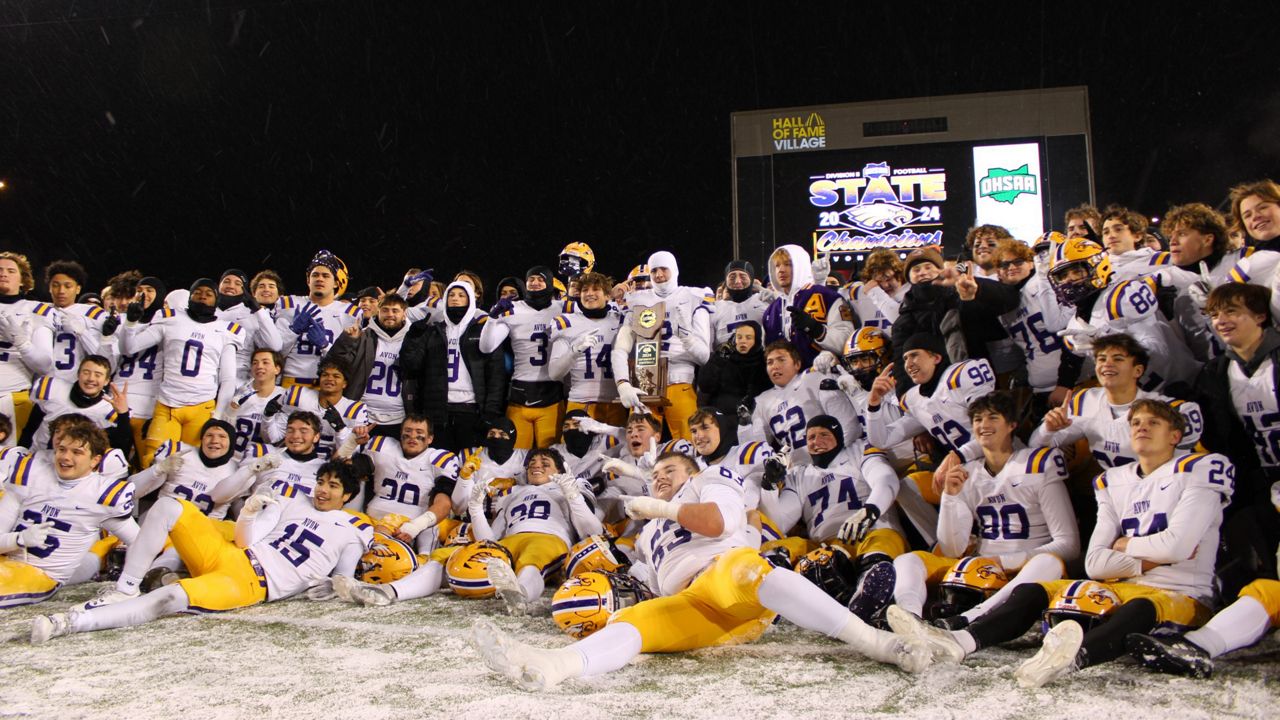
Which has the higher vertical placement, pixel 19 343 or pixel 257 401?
pixel 19 343

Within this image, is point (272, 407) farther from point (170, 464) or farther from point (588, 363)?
point (588, 363)

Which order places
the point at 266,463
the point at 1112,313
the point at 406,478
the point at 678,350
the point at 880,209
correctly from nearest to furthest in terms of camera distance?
the point at 1112,313, the point at 266,463, the point at 406,478, the point at 678,350, the point at 880,209

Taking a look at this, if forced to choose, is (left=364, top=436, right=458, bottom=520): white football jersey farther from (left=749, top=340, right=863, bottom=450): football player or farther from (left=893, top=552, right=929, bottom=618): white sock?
(left=893, top=552, right=929, bottom=618): white sock

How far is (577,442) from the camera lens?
5.62 metres

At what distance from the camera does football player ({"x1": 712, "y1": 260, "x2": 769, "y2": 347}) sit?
6297 millimetres

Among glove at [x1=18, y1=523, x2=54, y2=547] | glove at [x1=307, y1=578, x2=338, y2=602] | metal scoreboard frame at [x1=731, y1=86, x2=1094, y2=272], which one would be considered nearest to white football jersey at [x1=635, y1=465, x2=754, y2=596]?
glove at [x1=307, y1=578, x2=338, y2=602]

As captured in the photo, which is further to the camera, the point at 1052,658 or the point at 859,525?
the point at 859,525

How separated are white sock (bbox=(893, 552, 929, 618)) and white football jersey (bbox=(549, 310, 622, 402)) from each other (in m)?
2.70

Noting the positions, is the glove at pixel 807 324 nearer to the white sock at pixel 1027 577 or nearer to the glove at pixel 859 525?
the glove at pixel 859 525

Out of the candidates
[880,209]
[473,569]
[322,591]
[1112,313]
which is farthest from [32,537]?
[880,209]

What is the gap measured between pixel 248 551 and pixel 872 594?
2.88 m

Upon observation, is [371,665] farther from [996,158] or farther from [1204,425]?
[996,158]

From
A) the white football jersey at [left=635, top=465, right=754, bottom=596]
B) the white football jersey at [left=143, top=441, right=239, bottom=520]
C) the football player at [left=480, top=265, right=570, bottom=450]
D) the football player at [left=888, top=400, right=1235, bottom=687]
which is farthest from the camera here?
the football player at [left=480, top=265, right=570, bottom=450]

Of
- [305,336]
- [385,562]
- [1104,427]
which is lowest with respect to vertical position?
[385,562]
